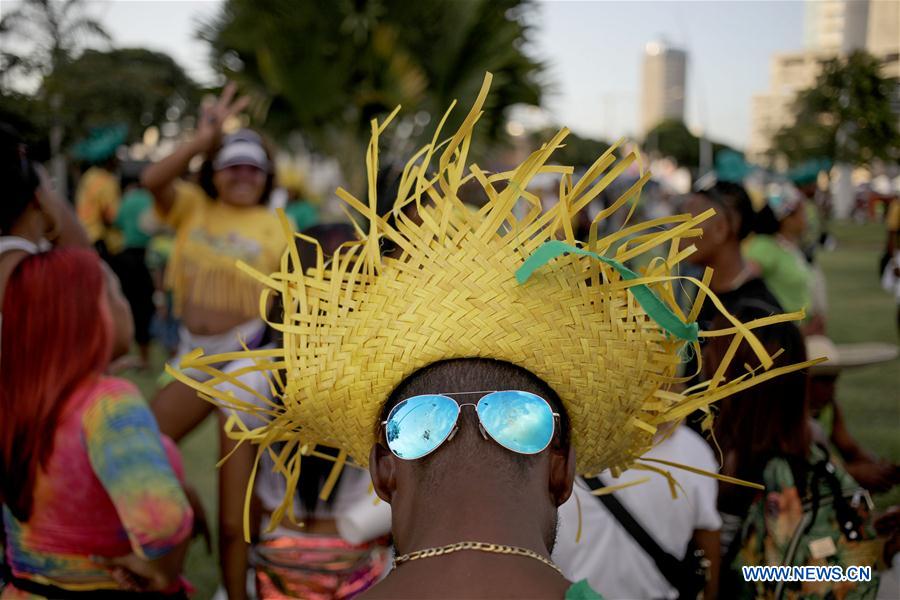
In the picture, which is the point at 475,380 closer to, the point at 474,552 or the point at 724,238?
the point at 474,552

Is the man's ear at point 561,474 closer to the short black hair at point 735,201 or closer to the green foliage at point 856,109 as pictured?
the short black hair at point 735,201

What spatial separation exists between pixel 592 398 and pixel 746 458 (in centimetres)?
111

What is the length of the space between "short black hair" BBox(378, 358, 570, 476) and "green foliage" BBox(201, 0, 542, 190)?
8.94m

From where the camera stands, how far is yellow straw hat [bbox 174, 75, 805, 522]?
1.23 meters

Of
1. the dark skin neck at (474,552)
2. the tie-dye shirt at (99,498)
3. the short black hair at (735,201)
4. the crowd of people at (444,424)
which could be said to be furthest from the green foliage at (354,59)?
the dark skin neck at (474,552)

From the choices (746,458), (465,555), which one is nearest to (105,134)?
(746,458)

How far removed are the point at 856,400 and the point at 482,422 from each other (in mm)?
6467

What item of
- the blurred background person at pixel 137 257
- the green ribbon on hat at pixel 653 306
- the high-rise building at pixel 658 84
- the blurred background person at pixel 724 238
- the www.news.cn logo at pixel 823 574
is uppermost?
the green ribbon on hat at pixel 653 306

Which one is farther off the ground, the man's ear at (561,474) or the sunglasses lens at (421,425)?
the sunglasses lens at (421,425)

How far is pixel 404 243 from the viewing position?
1302 millimetres

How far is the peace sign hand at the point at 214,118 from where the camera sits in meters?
4.00

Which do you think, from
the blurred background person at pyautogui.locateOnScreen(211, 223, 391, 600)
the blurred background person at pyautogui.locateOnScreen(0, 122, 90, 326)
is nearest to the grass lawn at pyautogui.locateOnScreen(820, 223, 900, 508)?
the blurred background person at pyautogui.locateOnScreen(211, 223, 391, 600)

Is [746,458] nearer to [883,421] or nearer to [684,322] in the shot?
[684,322]

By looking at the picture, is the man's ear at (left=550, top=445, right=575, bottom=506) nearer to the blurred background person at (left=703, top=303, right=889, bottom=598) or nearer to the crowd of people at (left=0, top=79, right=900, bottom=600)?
the crowd of people at (left=0, top=79, right=900, bottom=600)
